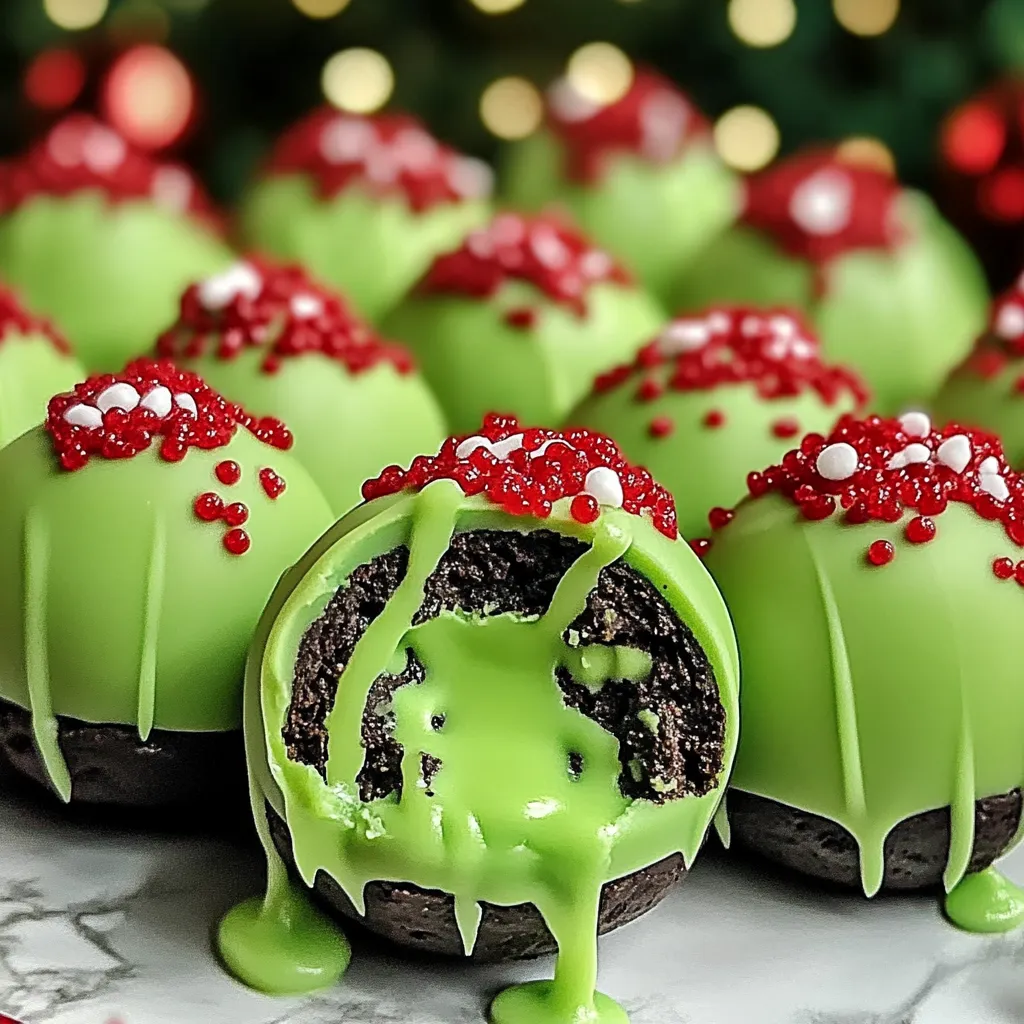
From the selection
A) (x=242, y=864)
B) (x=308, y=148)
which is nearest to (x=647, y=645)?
(x=242, y=864)

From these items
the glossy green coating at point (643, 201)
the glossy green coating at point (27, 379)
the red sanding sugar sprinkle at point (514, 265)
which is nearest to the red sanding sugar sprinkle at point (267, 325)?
the glossy green coating at point (27, 379)

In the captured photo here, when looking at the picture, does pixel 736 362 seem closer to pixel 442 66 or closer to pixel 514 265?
pixel 514 265

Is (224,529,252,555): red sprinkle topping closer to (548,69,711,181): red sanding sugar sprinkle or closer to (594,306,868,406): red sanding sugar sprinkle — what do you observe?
(594,306,868,406): red sanding sugar sprinkle

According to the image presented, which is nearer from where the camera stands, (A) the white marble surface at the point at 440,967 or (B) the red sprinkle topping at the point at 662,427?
(A) the white marble surface at the point at 440,967

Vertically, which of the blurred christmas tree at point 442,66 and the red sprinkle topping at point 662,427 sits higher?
the blurred christmas tree at point 442,66

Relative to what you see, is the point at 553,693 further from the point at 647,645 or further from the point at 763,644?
the point at 763,644

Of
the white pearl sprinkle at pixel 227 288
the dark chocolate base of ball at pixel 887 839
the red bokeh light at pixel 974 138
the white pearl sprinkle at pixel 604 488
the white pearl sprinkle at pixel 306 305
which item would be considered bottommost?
the dark chocolate base of ball at pixel 887 839

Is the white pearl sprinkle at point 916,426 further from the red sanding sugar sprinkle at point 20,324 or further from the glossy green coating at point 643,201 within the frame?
the glossy green coating at point 643,201

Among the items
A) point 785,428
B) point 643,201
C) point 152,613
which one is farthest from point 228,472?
point 643,201
